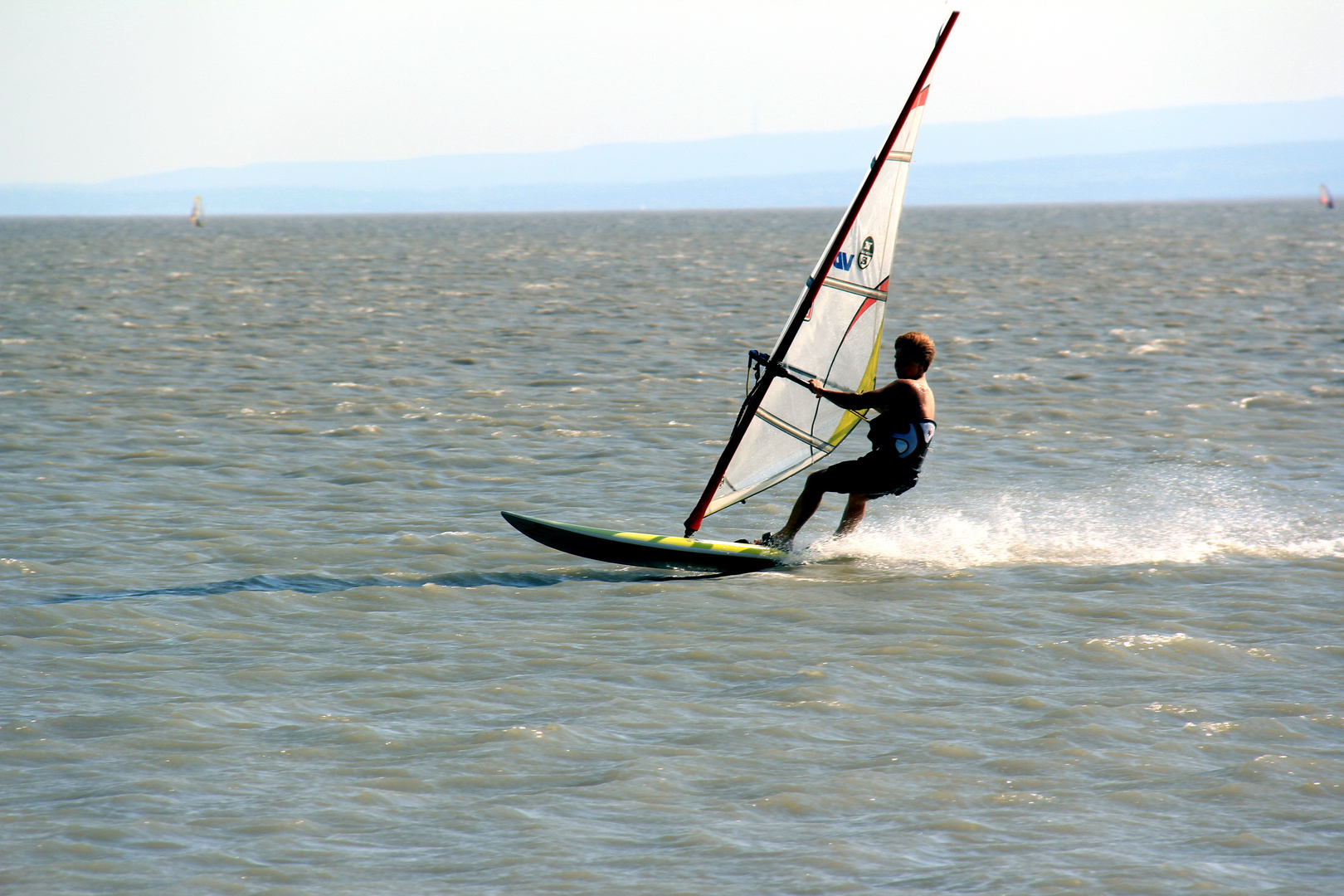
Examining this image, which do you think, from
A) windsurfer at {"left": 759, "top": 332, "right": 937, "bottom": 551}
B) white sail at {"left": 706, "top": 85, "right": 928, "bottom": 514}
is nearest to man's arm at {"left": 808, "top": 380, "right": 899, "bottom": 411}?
windsurfer at {"left": 759, "top": 332, "right": 937, "bottom": 551}

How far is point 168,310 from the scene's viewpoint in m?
32.2

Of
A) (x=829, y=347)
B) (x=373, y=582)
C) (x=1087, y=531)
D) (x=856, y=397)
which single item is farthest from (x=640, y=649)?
(x=1087, y=531)

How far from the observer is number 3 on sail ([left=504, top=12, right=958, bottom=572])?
9.96m

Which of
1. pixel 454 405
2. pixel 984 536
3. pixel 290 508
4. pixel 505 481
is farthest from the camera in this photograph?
pixel 454 405

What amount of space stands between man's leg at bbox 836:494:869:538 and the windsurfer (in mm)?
213

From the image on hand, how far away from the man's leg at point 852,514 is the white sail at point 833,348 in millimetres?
518

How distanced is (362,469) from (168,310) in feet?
67.6

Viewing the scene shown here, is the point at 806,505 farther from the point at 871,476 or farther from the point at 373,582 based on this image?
the point at 373,582

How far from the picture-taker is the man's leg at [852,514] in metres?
10.7

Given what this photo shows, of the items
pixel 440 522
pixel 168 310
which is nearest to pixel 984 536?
pixel 440 522

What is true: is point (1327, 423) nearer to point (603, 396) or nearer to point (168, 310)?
point (603, 396)

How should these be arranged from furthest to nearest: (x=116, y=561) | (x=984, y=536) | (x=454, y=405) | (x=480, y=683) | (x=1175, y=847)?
1. (x=454, y=405)
2. (x=984, y=536)
3. (x=116, y=561)
4. (x=480, y=683)
5. (x=1175, y=847)

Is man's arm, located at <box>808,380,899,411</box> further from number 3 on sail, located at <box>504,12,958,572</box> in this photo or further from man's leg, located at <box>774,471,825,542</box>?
man's leg, located at <box>774,471,825,542</box>

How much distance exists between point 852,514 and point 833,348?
4.57ft
